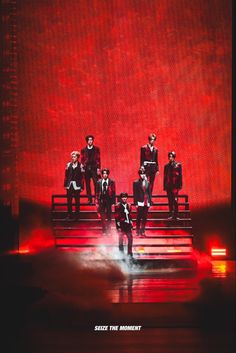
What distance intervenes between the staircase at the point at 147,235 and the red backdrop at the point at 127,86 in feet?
1.33

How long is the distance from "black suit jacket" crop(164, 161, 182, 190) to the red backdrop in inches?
30.9

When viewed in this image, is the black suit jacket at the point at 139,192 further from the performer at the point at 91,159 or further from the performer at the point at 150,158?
the performer at the point at 91,159

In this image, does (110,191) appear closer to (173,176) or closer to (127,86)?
(173,176)

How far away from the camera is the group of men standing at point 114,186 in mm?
6949

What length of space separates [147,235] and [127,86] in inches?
115

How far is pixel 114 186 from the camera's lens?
7336 mm

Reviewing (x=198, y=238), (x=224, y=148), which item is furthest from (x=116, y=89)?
(x=198, y=238)

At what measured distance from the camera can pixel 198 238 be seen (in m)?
8.18

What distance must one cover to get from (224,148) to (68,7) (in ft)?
13.2

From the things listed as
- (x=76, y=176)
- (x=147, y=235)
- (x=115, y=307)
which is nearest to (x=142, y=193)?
(x=147, y=235)

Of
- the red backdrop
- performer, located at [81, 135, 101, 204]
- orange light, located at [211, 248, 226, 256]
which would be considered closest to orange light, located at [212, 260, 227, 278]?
orange light, located at [211, 248, 226, 256]

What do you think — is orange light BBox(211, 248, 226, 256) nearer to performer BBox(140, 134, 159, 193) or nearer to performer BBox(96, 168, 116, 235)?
performer BBox(140, 134, 159, 193)

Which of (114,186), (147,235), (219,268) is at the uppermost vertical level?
(114,186)

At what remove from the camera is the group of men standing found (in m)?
6.95
